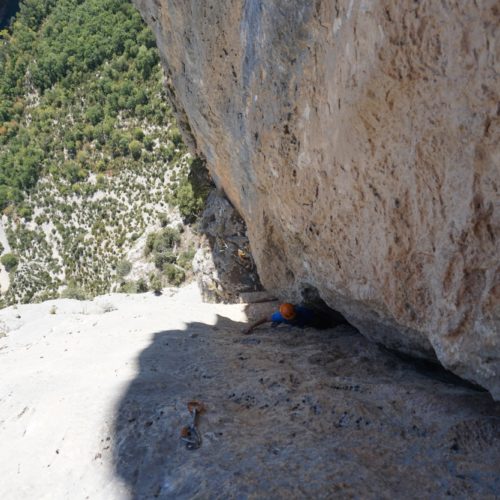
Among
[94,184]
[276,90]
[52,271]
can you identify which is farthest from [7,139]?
[276,90]

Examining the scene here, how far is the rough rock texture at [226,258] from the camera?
14.8m

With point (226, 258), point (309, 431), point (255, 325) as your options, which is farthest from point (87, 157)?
point (309, 431)

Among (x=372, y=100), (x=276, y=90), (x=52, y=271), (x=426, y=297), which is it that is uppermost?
(x=276, y=90)

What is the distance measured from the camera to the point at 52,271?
37094mm

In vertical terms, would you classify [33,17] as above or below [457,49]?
above

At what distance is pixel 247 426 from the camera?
511cm

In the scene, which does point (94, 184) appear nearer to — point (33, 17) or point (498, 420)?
point (33, 17)

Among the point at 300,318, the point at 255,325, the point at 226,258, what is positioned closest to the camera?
the point at 300,318

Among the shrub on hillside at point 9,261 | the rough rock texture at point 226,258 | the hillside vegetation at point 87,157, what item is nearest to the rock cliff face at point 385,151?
the rough rock texture at point 226,258

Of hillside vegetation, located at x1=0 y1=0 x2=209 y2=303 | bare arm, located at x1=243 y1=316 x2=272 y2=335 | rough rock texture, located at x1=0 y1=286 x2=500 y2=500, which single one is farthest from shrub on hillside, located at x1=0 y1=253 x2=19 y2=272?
bare arm, located at x1=243 y1=316 x2=272 y2=335

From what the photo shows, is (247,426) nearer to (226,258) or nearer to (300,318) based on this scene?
(300,318)

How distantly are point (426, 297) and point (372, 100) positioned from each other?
1.98m

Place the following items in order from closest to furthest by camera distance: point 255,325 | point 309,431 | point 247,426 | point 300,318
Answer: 1. point 309,431
2. point 247,426
3. point 300,318
4. point 255,325

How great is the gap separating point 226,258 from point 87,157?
29575 mm
